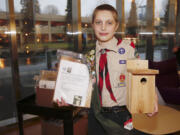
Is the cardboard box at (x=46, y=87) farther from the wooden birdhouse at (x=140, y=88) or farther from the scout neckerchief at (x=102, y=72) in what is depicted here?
the wooden birdhouse at (x=140, y=88)

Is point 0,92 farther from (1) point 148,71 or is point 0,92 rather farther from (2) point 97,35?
(1) point 148,71

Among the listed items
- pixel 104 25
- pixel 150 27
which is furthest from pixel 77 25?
pixel 104 25

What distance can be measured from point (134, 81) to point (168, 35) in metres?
5.65

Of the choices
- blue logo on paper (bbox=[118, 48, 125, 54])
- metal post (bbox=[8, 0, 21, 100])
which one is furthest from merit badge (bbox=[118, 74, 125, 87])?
metal post (bbox=[8, 0, 21, 100])

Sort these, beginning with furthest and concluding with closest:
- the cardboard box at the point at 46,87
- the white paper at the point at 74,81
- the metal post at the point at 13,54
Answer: the metal post at the point at 13,54 < the cardboard box at the point at 46,87 < the white paper at the point at 74,81

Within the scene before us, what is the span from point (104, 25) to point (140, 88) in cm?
40

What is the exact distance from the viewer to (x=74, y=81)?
2.93ft

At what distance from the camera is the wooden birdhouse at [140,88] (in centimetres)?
92

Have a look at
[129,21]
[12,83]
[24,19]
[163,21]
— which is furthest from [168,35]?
[12,83]

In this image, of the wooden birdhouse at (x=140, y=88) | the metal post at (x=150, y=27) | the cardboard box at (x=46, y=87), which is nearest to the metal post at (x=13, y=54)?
the cardboard box at (x=46, y=87)

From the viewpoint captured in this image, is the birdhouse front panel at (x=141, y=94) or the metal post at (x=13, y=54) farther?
the metal post at (x=13, y=54)

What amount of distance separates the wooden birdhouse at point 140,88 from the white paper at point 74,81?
0.77 feet

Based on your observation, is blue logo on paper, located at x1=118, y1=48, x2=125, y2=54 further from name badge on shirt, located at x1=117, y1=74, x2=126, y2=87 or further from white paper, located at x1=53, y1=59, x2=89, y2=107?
white paper, located at x1=53, y1=59, x2=89, y2=107

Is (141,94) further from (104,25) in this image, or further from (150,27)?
(150,27)
